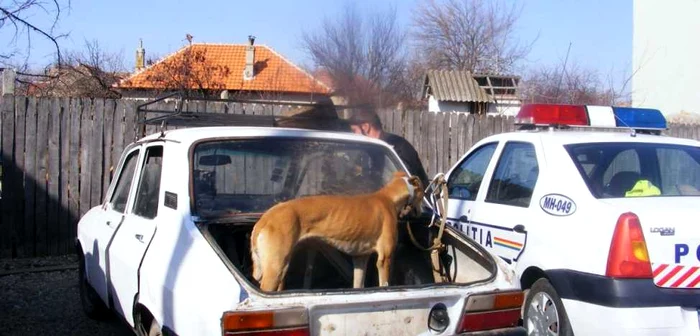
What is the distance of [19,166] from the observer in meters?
8.53

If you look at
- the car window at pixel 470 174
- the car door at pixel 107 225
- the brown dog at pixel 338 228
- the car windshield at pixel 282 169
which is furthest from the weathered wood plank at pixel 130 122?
the brown dog at pixel 338 228

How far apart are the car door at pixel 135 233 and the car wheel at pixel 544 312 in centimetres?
246

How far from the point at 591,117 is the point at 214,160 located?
9.62 ft

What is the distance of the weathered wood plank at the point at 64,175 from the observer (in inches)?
344

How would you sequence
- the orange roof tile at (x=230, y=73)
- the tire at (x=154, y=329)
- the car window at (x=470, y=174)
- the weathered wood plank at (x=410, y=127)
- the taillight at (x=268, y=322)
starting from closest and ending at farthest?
the taillight at (x=268, y=322) → the tire at (x=154, y=329) → the car window at (x=470, y=174) → the weathered wood plank at (x=410, y=127) → the orange roof tile at (x=230, y=73)

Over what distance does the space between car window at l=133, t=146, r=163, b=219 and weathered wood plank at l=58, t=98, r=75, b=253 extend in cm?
440

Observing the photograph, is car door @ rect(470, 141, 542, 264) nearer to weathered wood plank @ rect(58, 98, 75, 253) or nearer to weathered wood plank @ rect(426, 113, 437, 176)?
weathered wood plank @ rect(426, 113, 437, 176)

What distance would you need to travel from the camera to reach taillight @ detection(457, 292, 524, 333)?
11.4 feet

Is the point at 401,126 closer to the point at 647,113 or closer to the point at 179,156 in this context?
the point at 647,113

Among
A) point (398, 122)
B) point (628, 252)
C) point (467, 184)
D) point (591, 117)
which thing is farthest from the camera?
point (398, 122)

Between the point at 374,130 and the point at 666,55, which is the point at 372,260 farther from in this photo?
the point at 666,55

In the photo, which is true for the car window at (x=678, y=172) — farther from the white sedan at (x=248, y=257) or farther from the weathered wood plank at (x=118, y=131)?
the weathered wood plank at (x=118, y=131)

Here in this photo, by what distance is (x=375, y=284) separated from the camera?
421 cm

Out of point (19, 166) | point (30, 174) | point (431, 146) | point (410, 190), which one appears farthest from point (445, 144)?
point (410, 190)
